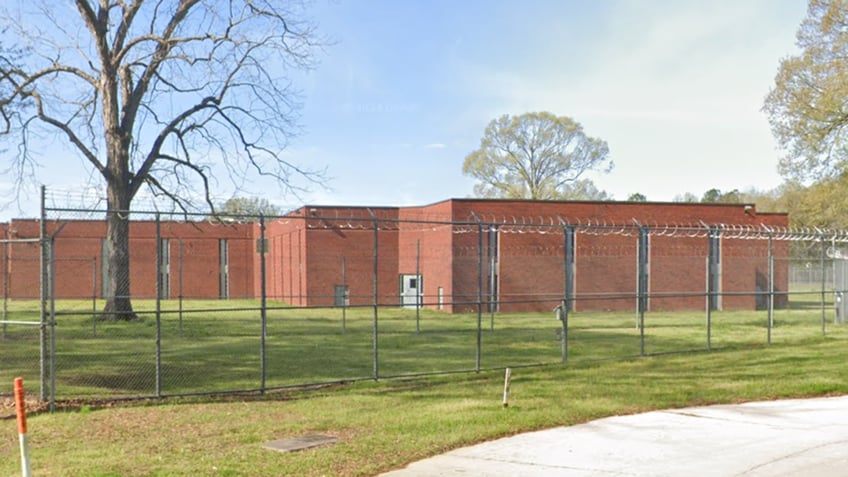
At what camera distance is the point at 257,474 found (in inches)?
324

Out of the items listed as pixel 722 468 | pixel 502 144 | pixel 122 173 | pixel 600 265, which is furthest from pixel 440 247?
pixel 502 144

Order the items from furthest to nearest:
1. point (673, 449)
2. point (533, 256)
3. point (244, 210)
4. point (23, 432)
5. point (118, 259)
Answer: point (533, 256) < point (118, 259) < point (244, 210) < point (673, 449) < point (23, 432)

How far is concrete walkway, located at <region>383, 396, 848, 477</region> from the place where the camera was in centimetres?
838

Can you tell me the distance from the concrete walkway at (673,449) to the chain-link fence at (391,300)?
467cm

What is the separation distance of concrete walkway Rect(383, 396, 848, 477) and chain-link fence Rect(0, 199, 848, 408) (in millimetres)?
4671

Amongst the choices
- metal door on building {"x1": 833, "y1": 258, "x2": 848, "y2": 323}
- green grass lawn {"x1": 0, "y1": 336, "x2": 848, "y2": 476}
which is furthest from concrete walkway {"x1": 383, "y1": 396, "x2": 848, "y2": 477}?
metal door on building {"x1": 833, "y1": 258, "x2": 848, "y2": 323}

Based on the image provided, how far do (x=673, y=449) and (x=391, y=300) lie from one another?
34.3 meters

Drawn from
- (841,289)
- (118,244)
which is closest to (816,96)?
(841,289)

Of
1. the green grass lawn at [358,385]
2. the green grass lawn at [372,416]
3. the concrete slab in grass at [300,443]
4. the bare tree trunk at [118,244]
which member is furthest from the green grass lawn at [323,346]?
the concrete slab in grass at [300,443]

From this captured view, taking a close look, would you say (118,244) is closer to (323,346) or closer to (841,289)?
(323,346)

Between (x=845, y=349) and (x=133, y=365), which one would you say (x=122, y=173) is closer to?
(x=133, y=365)

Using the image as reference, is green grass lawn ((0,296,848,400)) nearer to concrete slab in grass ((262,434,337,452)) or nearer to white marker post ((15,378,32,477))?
concrete slab in grass ((262,434,337,452))

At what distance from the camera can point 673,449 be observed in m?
9.36

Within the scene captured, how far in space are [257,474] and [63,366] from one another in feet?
37.3
